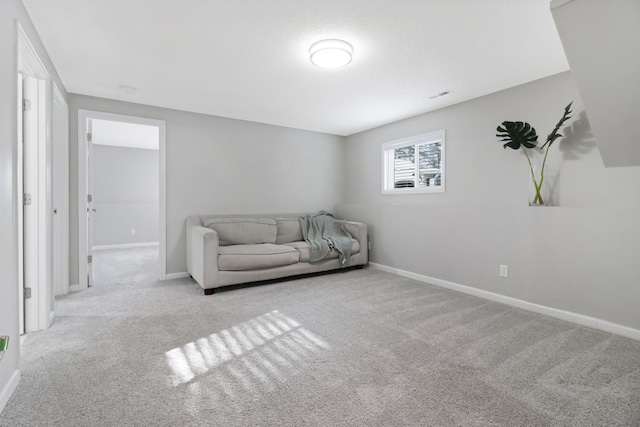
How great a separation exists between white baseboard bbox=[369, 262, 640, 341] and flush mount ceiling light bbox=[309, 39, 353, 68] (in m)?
2.70

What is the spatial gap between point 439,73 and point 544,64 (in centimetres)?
84

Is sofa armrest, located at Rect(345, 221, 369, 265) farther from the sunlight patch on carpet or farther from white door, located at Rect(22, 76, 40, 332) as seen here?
white door, located at Rect(22, 76, 40, 332)

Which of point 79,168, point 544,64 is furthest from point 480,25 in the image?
point 79,168

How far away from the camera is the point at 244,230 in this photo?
14.0ft

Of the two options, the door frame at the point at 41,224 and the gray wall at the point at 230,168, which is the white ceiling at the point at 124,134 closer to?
the gray wall at the point at 230,168

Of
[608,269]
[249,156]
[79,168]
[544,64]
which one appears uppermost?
[544,64]

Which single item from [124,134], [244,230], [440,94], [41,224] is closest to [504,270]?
[440,94]

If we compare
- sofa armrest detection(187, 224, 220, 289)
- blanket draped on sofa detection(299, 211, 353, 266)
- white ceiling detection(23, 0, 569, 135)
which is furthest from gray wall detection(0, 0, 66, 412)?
blanket draped on sofa detection(299, 211, 353, 266)

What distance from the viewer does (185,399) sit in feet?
5.25

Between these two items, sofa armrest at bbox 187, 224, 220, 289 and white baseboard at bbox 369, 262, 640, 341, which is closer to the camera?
white baseboard at bbox 369, 262, 640, 341

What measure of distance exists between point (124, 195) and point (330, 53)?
6.42 metres

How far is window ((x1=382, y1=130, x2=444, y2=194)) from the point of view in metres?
4.14

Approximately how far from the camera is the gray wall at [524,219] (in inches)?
99.8

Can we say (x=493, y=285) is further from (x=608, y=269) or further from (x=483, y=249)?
(x=608, y=269)
